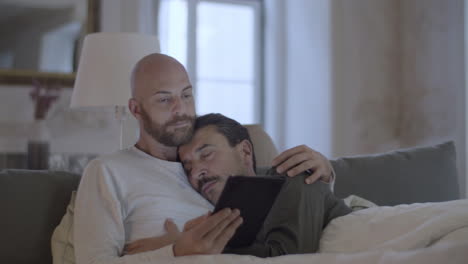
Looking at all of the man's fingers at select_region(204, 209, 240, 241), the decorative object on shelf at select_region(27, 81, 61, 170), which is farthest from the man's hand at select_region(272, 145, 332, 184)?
the decorative object on shelf at select_region(27, 81, 61, 170)

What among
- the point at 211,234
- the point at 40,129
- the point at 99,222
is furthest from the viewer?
the point at 40,129

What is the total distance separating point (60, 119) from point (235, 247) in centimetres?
244

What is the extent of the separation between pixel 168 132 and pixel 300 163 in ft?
1.13

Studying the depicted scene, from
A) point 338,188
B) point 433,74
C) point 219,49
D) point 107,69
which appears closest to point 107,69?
point 107,69

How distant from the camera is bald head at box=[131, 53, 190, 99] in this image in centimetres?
159

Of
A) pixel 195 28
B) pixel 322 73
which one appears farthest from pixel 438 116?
pixel 195 28

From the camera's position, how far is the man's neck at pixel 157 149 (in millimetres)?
1613

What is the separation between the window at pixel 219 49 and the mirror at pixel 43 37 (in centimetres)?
56

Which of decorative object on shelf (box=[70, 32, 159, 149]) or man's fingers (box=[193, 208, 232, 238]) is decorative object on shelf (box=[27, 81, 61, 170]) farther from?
man's fingers (box=[193, 208, 232, 238])

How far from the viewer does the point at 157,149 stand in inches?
63.8

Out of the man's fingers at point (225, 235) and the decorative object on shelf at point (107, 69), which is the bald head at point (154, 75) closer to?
the man's fingers at point (225, 235)

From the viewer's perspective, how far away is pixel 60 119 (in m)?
3.60

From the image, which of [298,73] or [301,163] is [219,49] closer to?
[298,73]

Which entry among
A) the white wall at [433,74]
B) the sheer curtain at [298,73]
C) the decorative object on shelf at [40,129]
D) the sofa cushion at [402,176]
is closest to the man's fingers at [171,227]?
the sofa cushion at [402,176]
